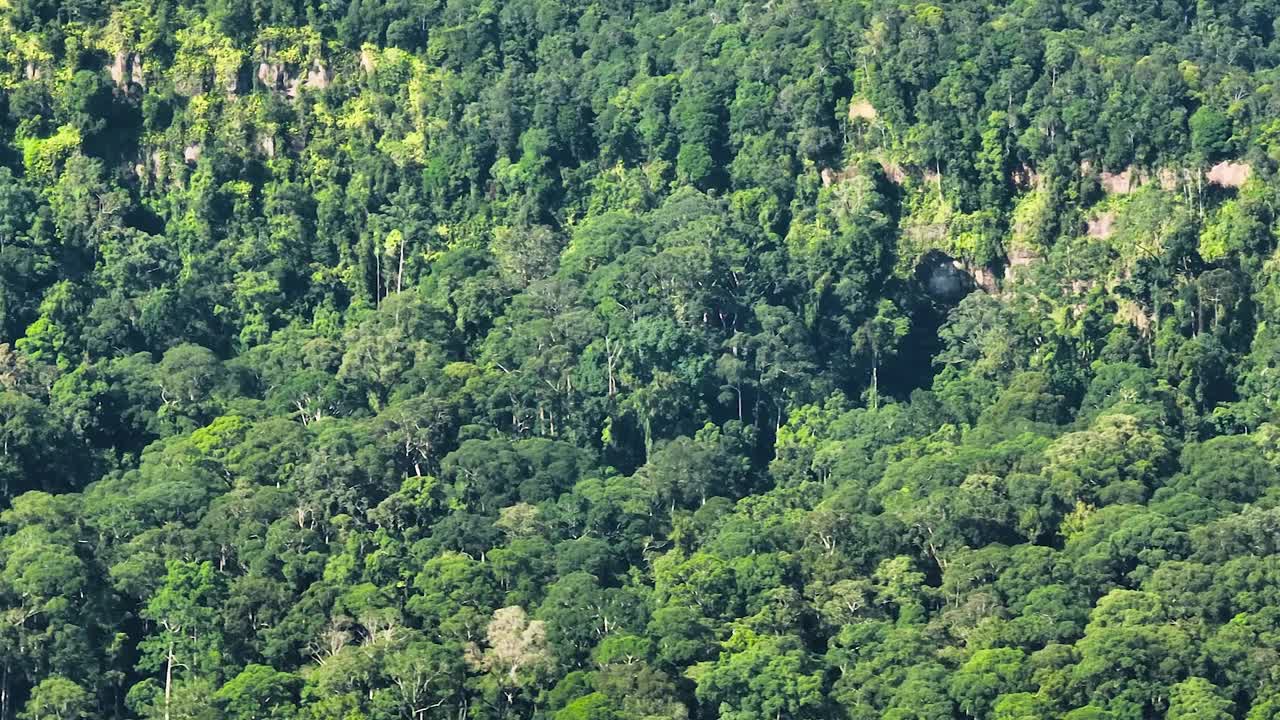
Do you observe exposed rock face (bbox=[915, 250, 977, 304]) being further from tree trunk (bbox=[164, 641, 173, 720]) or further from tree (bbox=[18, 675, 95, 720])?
tree (bbox=[18, 675, 95, 720])

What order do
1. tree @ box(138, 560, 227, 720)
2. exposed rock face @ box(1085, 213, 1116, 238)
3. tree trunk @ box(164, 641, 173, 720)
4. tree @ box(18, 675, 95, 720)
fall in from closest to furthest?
1. tree @ box(18, 675, 95, 720)
2. tree trunk @ box(164, 641, 173, 720)
3. tree @ box(138, 560, 227, 720)
4. exposed rock face @ box(1085, 213, 1116, 238)

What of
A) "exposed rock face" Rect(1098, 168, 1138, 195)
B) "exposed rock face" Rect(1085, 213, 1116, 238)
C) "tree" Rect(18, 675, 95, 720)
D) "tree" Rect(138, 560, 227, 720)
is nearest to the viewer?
"tree" Rect(18, 675, 95, 720)

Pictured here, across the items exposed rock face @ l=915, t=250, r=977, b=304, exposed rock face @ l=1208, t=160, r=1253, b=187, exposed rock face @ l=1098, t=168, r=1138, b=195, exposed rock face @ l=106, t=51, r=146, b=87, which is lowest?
exposed rock face @ l=915, t=250, r=977, b=304

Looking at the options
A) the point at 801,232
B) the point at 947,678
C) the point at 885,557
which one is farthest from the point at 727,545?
the point at 801,232

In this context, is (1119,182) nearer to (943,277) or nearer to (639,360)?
(943,277)

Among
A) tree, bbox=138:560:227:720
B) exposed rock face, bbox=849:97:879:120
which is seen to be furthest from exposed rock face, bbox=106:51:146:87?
tree, bbox=138:560:227:720

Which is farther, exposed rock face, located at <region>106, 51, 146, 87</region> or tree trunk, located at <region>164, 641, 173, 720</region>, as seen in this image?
exposed rock face, located at <region>106, 51, 146, 87</region>

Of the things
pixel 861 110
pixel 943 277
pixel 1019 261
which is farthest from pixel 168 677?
pixel 861 110
